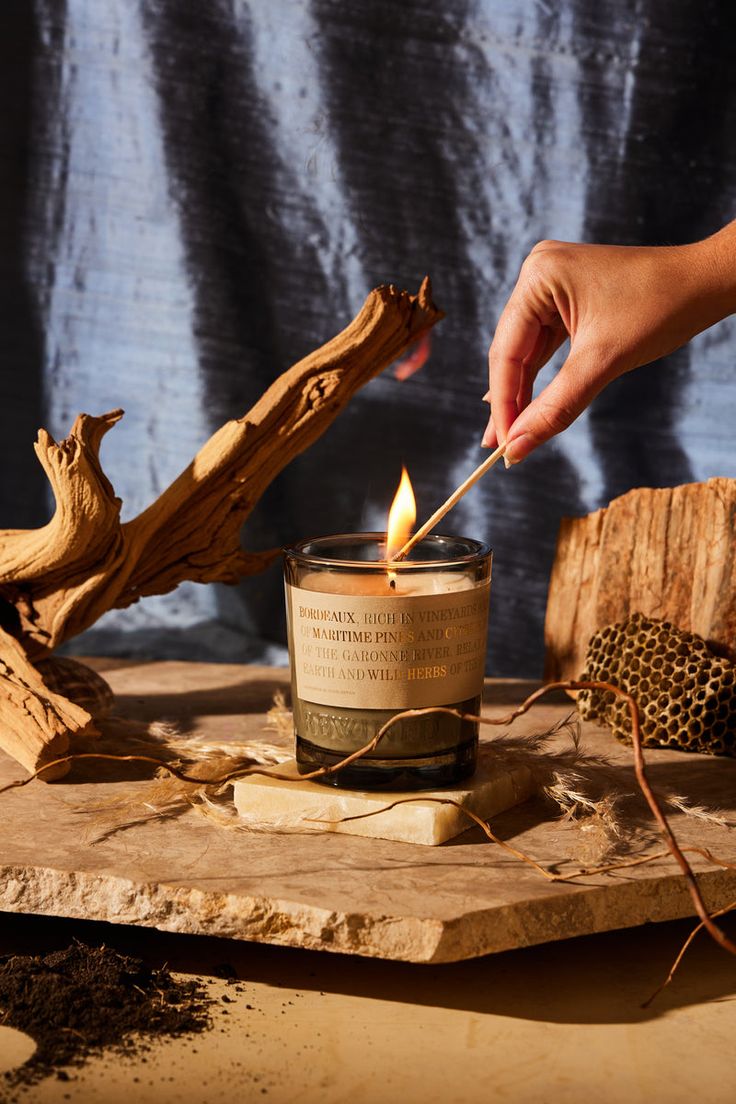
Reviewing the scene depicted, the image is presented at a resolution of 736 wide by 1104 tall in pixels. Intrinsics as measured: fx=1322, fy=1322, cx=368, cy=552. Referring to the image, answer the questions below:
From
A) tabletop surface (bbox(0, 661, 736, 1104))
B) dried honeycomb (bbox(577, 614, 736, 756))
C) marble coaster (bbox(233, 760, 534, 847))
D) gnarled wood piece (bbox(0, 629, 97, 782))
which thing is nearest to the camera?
tabletop surface (bbox(0, 661, 736, 1104))

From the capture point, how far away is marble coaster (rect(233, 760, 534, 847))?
92cm

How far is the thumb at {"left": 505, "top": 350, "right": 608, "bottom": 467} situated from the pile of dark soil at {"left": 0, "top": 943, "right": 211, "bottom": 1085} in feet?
1.49

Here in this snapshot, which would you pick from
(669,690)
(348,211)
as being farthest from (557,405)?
(348,211)

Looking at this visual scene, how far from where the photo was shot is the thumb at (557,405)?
39.1 inches

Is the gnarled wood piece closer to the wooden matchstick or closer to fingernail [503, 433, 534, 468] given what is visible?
the wooden matchstick

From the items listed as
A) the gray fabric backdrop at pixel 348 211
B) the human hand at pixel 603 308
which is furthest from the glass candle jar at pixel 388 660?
the gray fabric backdrop at pixel 348 211

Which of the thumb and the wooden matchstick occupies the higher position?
the thumb

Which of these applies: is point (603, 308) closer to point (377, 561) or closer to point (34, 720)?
point (377, 561)

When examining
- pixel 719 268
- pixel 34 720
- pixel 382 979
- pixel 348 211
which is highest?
pixel 348 211

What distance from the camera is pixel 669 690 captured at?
1.17 metres

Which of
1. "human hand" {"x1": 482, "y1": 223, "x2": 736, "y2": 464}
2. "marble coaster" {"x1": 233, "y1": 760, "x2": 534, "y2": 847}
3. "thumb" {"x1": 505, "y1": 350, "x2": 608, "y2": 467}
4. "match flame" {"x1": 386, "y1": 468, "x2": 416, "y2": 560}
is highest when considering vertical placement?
"human hand" {"x1": 482, "y1": 223, "x2": 736, "y2": 464}

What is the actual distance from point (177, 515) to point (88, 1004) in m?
0.53

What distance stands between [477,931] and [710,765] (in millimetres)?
397

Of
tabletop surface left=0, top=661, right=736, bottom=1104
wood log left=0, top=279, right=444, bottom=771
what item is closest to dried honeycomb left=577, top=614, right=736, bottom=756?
tabletop surface left=0, top=661, right=736, bottom=1104
